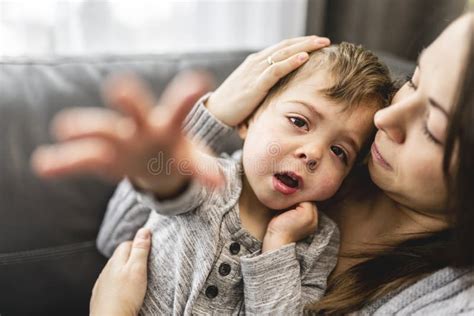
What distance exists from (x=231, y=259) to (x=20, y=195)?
0.56m

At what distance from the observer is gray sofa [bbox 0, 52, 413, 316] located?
125 cm

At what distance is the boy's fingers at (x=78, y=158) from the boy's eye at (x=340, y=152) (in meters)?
0.47

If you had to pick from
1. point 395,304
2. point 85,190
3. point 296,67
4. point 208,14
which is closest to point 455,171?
point 395,304

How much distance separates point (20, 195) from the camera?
4.08ft

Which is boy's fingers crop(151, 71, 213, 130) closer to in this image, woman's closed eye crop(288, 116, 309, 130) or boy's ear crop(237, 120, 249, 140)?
woman's closed eye crop(288, 116, 309, 130)

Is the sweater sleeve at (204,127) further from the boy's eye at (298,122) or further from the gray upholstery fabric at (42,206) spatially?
the gray upholstery fabric at (42,206)

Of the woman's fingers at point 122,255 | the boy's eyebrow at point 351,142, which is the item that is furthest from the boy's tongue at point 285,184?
the woman's fingers at point 122,255

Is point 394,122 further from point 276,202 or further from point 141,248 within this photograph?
point 141,248

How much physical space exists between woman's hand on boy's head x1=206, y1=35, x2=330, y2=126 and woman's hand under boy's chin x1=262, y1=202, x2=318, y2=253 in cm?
23

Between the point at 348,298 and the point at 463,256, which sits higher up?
the point at 463,256

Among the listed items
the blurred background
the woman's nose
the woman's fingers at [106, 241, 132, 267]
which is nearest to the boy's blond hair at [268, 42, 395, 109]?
the woman's nose

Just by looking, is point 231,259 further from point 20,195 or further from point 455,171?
point 20,195

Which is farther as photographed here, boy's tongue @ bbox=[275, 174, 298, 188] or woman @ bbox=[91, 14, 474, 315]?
boy's tongue @ bbox=[275, 174, 298, 188]

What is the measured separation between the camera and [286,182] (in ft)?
3.18
